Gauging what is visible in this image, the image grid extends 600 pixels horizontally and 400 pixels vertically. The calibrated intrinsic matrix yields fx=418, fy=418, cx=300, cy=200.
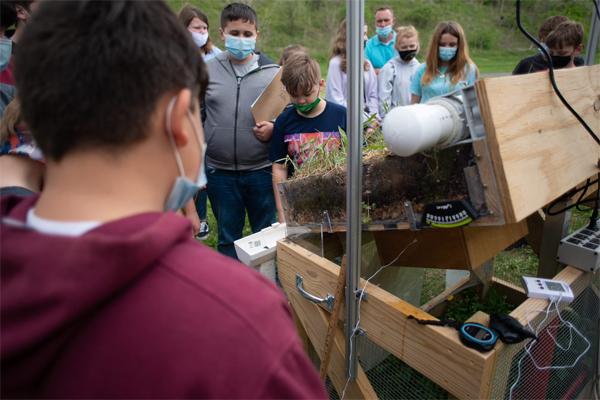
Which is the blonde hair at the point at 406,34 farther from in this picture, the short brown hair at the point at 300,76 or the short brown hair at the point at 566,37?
the short brown hair at the point at 300,76

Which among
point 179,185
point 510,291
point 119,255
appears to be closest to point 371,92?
point 510,291

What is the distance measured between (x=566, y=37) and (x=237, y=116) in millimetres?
2583

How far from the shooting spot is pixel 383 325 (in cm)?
130

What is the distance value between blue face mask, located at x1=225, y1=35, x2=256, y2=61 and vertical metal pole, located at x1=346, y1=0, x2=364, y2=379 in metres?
1.88

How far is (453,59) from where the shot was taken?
357 cm

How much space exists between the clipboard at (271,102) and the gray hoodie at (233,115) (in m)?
0.08

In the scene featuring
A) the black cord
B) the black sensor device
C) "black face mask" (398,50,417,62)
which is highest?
"black face mask" (398,50,417,62)

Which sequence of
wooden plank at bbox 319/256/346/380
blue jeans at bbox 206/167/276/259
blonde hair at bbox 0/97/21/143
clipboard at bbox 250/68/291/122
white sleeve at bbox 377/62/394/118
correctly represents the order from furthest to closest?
white sleeve at bbox 377/62/394/118 → blue jeans at bbox 206/167/276/259 → clipboard at bbox 250/68/291/122 → wooden plank at bbox 319/256/346/380 → blonde hair at bbox 0/97/21/143

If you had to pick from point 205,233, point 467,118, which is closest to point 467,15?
point 205,233

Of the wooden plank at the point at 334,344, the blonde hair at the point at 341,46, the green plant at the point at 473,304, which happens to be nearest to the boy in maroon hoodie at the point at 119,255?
the wooden plank at the point at 334,344

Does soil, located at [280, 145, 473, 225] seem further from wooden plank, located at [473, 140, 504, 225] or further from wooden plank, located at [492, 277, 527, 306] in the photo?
wooden plank, located at [492, 277, 527, 306]

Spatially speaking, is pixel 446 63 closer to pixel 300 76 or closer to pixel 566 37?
pixel 566 37

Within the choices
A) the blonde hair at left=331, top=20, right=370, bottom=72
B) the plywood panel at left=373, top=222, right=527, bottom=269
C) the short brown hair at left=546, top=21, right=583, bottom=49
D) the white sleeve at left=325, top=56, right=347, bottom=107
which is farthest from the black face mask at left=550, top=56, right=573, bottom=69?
the plywood panel at left=373, top=222, right=527, bottom=269

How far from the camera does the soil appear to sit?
3.64ft
